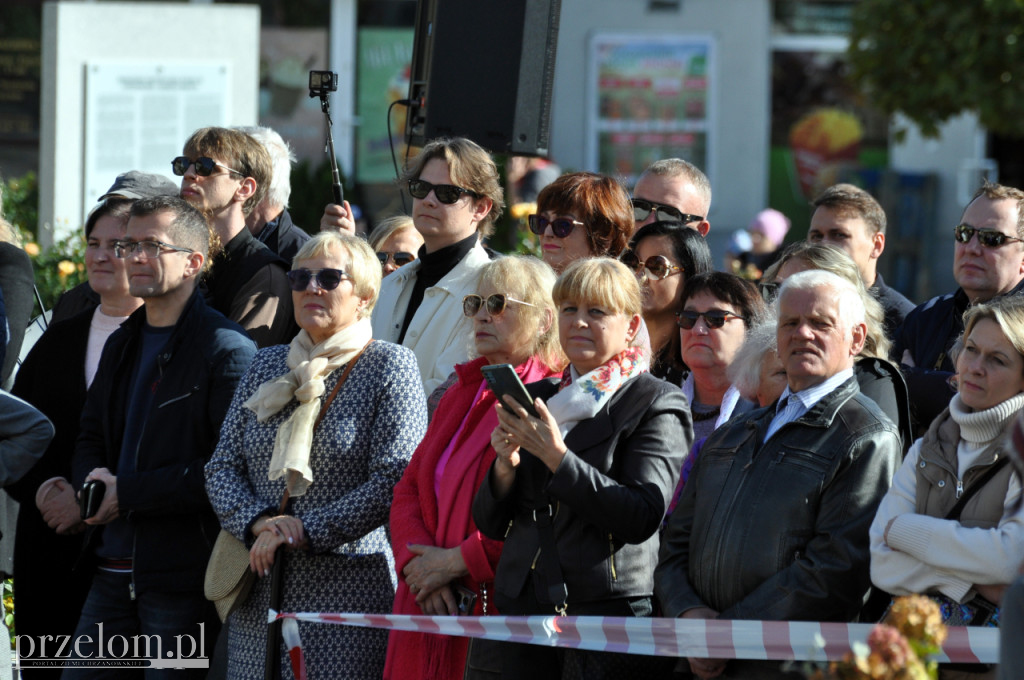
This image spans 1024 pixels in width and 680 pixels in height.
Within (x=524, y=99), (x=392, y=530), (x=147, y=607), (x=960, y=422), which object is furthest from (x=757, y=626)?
(x=524, y=99)

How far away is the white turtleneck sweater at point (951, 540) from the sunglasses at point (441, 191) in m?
2.23

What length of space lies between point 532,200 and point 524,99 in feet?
14.7

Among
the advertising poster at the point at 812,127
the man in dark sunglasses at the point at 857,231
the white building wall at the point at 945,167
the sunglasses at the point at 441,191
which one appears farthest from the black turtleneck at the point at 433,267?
the white building wall at the point at 945,167

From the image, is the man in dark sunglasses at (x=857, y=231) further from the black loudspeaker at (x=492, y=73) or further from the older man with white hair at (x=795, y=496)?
the older man with white hair at (x=795, y=496)

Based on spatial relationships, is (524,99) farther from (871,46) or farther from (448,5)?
(871,46)

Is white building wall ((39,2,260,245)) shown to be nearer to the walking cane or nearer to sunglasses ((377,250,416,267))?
sunglasses ((377,250,416,267))

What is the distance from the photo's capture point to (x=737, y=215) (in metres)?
17.8

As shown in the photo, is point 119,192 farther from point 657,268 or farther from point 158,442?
point 657,268

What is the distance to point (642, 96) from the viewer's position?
17359mm

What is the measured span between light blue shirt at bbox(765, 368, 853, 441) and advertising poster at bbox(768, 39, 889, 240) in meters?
14.5

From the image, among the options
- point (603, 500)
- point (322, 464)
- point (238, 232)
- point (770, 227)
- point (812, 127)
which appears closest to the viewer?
point (603, 500)

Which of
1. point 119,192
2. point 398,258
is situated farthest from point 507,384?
point 398,258

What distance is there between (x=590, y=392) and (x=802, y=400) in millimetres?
625

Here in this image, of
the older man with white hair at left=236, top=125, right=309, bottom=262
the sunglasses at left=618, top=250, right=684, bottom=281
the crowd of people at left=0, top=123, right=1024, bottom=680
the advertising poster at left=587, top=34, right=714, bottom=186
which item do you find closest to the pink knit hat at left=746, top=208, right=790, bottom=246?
the advertising poster at left=587, top=34, right=714, bottom=186
